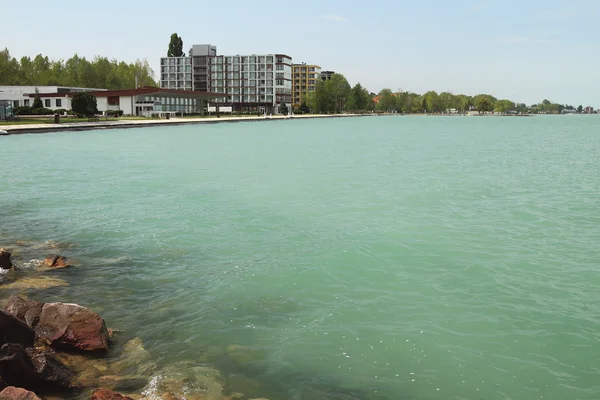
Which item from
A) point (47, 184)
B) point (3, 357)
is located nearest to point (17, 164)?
point (47, 184)

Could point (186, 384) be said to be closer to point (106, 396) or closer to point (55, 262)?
point (106, 396)

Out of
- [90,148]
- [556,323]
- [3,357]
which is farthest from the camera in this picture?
[90,148]

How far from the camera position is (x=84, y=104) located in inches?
3238

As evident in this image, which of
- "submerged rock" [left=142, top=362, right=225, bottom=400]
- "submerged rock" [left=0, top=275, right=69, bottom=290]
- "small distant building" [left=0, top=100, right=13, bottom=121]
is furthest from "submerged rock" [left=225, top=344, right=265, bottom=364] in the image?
"small distant building" [left=0, top=100, right=13, bottom=121]

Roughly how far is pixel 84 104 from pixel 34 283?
7761 centimetres

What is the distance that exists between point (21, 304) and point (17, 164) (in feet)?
96.6

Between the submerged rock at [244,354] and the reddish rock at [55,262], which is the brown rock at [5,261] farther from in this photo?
the submerged rock at [244,354]

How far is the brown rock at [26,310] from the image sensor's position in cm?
837

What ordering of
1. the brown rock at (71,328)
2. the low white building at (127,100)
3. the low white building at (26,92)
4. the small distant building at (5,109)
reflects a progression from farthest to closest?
the low white building at (26,92), the low white building at (127,100), the small distant building at (5,109), the brown rock at (71,328)

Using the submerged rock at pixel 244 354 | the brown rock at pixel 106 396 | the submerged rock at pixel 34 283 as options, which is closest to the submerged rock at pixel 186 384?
the submerged rock at pixel 244 354

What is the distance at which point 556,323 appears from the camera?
984cm

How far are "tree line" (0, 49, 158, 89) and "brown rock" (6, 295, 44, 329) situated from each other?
495ft

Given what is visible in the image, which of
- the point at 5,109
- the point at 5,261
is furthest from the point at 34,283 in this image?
the point at 5,109

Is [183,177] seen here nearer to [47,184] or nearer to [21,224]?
[47,184]
